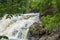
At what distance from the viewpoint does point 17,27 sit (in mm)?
13984

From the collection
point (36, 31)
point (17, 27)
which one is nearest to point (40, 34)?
point (36, 31)

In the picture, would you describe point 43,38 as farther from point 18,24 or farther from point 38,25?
point 18,24

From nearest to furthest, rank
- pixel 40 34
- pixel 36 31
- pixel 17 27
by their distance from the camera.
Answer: pixel 40 34 → pixel 36 31 → pixel 17 27

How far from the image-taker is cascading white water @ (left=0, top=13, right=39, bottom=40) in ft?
41.5

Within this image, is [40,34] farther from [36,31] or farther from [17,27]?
[17,27]

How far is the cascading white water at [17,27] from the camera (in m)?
12.7

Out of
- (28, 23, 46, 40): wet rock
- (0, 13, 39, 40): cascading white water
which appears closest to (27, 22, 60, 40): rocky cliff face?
(28, 23, 46, 40): wet rock

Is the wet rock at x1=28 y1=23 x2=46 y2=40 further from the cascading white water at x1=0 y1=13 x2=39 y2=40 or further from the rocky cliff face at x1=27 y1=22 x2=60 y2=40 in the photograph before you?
the cascading white water at x1=0 y1=13 x2=39 y2=40

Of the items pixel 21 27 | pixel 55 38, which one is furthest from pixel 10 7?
pixel 21 27

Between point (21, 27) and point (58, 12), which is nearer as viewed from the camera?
point (58, 12)

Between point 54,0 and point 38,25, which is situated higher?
point 38,25

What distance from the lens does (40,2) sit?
3801 millimetres

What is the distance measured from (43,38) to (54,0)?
6841 mm

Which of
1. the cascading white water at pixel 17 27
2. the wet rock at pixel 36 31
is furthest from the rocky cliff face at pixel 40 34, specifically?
the cascading white water at pixel 17 27
